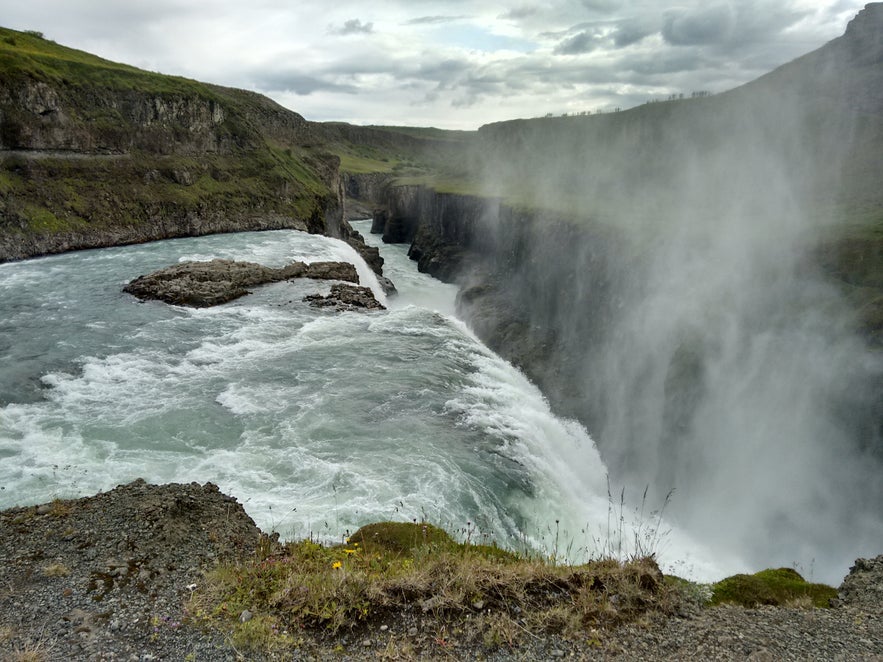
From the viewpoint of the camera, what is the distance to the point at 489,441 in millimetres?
17906

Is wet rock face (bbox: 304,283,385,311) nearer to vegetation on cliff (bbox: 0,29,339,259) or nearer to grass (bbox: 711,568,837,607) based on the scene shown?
grass (bbox: 711,568,837,607)

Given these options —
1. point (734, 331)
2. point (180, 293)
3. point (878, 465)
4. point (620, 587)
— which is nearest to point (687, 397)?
point (734, 331)

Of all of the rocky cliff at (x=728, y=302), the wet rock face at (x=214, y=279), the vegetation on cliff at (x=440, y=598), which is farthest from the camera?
the wet rock face at (x=214, y=279)

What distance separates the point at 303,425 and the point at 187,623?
10751 mm

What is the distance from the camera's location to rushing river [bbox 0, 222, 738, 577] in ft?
43.8

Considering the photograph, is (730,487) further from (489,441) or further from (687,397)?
(489,441)

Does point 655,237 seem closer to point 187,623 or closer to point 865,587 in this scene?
point 865,587

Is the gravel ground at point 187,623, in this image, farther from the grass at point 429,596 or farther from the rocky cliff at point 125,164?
the rocky cliff at point 125,164

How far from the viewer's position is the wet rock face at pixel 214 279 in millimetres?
31141

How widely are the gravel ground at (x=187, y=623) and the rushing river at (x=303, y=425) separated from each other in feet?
4.81

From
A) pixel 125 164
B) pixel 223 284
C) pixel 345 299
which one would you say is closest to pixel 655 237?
pixel 345 299

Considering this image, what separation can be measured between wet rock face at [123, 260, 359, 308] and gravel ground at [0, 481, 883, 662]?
2410cm

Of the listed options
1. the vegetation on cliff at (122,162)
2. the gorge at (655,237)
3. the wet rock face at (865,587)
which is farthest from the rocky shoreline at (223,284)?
the wet rock face at (865,587)

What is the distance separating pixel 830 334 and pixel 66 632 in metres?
21.7
